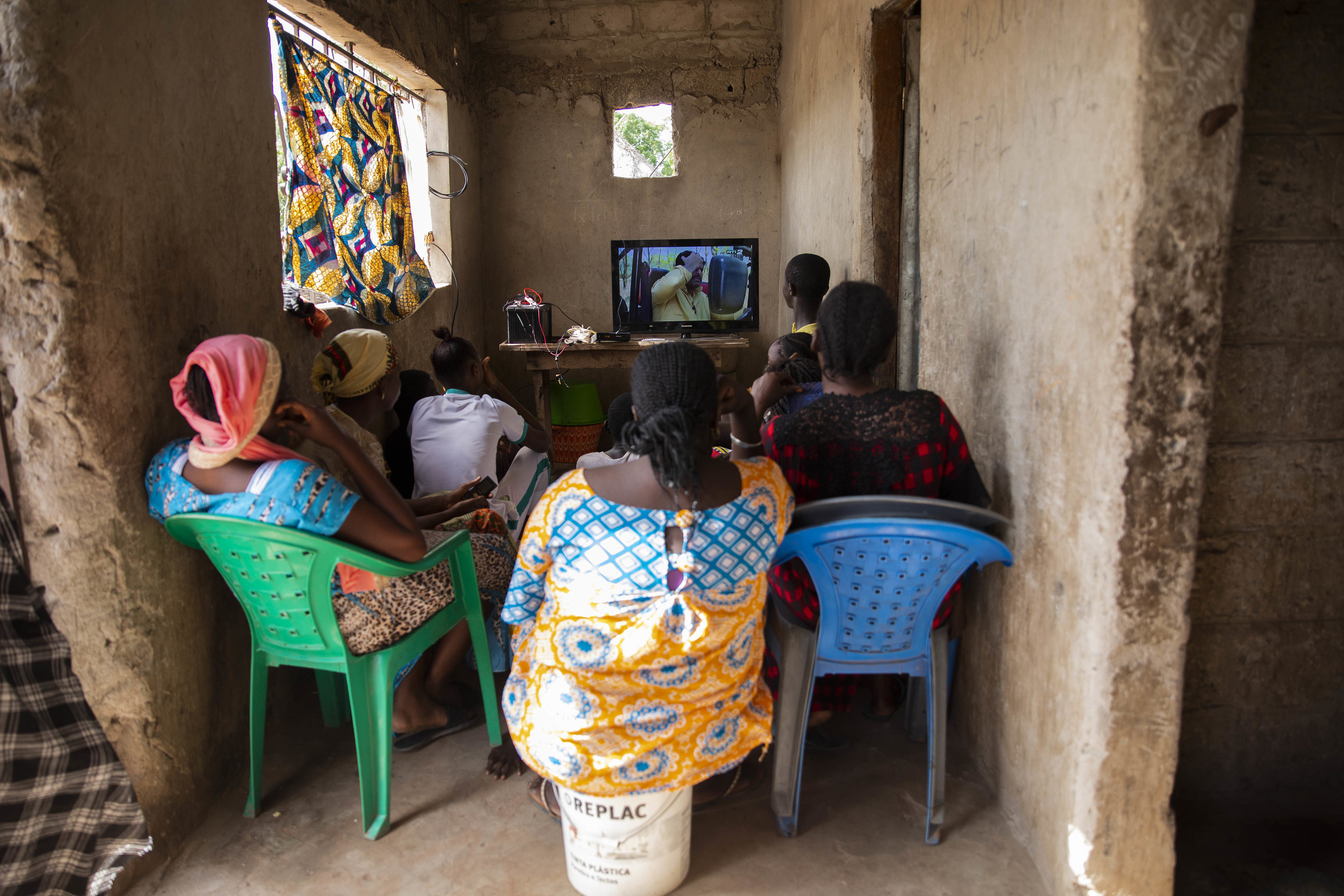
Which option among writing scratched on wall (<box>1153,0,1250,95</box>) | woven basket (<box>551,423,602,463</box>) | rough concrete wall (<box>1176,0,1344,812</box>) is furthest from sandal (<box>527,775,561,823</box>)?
woven basket (<box>551,423,602,463</box>)

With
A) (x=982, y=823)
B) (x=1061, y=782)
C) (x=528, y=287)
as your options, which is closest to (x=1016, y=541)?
(x=1061, y=782)

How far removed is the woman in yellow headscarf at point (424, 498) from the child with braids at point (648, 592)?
85cm

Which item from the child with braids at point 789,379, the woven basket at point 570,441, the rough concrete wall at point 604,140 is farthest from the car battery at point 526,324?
the child with braids at point 789,379

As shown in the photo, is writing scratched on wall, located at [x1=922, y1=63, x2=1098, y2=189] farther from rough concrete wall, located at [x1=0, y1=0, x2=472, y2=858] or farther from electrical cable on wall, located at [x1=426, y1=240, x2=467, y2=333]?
electrical cable on wall, located at [x1=426, y1=240, x2=467, y2=333]

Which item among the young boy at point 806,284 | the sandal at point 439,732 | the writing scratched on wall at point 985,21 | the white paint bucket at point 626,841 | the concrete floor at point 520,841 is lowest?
the concrete floor at point 520,841

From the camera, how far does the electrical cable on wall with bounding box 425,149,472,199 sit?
5562 millimetres

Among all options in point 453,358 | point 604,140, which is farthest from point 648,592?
point 604,140

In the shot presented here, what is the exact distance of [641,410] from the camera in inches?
70.5

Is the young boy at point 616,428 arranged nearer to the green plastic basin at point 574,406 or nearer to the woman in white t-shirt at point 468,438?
the woman in white t-shirt at point 468,438

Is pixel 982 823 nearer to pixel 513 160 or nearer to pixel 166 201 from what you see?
pixel 166 201

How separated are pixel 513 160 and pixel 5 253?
4923 mm

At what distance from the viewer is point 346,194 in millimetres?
4145

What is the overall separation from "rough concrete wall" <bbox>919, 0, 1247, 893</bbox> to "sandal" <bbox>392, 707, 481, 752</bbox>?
1.56 meters

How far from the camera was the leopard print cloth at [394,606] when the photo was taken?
210cm
